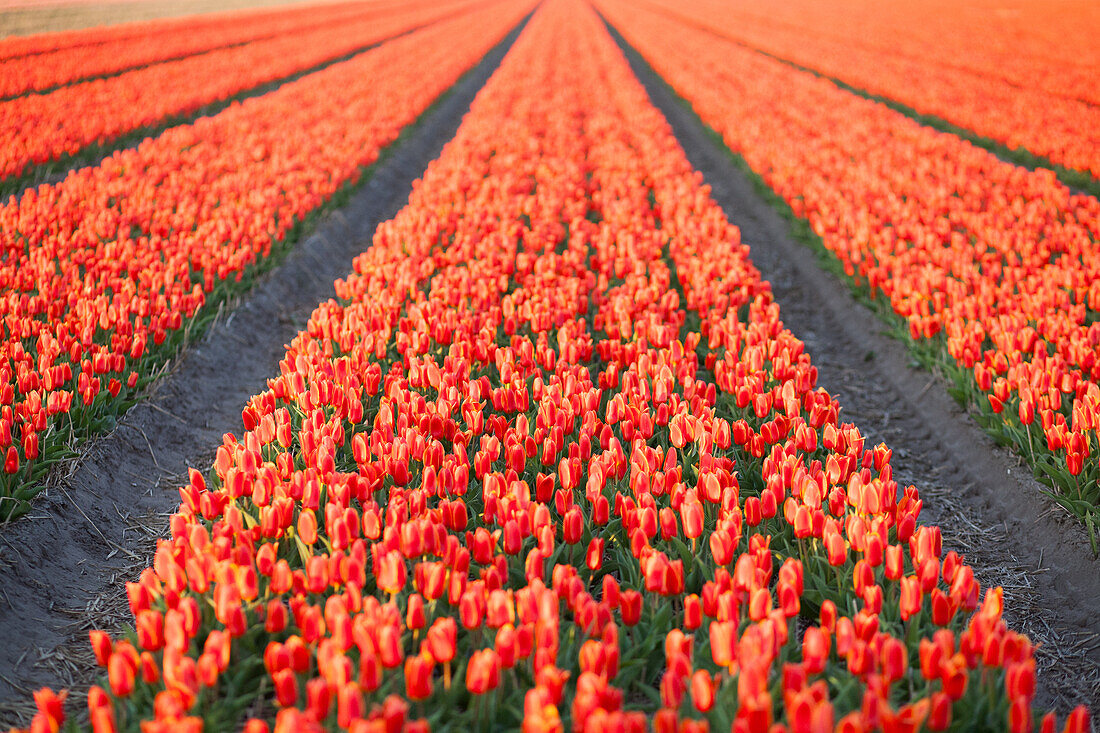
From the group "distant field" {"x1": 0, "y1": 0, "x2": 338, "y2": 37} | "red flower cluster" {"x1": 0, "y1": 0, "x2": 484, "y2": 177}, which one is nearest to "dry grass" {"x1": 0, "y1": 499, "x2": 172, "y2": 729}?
"red flower cluster" {"x1": 0, "y1": 0, "x2": 484, "y2": 177}

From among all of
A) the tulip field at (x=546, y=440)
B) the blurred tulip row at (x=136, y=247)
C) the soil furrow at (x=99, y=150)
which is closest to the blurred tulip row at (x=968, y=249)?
the tulip field at (x=546, y=440)

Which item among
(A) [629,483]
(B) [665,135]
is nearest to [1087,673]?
(A) [629,483]

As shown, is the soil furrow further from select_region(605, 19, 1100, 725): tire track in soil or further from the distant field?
the distant field

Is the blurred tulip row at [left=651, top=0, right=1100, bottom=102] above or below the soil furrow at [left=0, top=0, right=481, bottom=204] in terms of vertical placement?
above

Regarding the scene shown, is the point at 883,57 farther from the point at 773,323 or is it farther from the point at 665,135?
the point at 773,323

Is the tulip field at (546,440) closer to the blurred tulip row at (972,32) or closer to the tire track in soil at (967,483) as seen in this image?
the tire track in soil at (967,483)

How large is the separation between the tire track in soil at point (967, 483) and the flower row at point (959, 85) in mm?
6872

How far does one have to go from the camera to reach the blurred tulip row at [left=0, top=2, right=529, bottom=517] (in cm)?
396

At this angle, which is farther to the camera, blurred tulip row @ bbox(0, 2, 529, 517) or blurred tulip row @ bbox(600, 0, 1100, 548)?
blurred tulip row @ bbox(600, 0, 1100, 548)

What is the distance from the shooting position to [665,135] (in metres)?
12.6

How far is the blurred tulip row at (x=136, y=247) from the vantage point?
3.96 m

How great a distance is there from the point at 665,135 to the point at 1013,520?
9.90 meters

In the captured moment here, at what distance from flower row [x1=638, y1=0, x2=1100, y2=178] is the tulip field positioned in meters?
2.16

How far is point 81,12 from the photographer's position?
143ft
